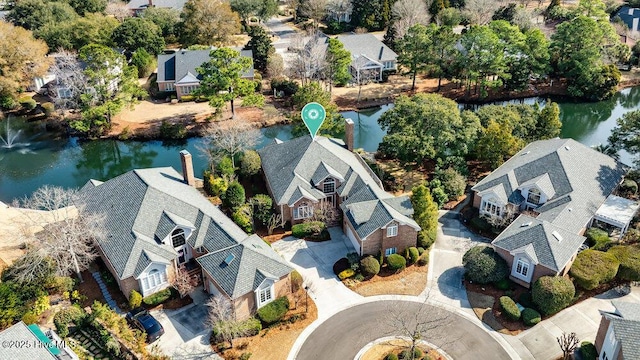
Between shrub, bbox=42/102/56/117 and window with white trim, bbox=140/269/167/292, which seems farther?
shrub, bbox=42/102/56/117

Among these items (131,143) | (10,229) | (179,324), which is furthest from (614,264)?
(131,143)

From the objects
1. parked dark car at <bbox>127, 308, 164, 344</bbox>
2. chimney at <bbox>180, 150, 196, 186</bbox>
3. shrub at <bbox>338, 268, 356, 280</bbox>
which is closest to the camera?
parked dark car at <bbox>127, 308, 164, 344</bbox>

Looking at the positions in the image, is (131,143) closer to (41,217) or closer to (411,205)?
(41,217)

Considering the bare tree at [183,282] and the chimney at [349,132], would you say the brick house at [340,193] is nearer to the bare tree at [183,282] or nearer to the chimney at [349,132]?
the chimney at [349,132]

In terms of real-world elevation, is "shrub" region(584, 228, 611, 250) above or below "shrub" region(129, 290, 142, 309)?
above

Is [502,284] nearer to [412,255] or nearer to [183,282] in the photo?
[412,255]

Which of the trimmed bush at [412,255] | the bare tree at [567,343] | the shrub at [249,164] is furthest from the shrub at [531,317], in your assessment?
the shrub at [249,164]

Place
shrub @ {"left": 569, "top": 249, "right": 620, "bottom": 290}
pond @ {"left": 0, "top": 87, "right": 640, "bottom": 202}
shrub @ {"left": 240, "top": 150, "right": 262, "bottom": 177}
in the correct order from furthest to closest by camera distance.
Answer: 1. pond @ {"left": 0, "top": 87, "right": 640, "bottom": 202}
2. shrub @ {"left": 240, "top": 150, "right": 262, "bottom": 177}
3. shrub @ {"left": 569, "top": 249, "right": 620, "bottom": 290}

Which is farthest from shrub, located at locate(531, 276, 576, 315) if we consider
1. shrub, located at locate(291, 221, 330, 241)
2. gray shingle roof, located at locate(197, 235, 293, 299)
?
gray shingle roof, located at locate(197, 235, 293, 299)

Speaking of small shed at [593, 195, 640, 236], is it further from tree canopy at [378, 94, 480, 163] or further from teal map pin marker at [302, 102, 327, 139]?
teal map pin marker at [302, 102, 327, 139]
